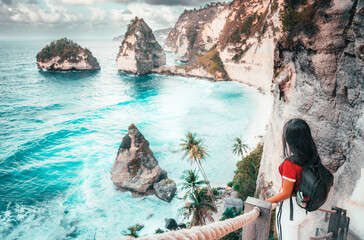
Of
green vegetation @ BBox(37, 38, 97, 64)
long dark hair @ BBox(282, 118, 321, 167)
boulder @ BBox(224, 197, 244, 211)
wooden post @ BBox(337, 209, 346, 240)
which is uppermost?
green vegetation @ BBox(37, 38, 97, 64)

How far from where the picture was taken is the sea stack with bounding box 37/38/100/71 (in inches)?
3967

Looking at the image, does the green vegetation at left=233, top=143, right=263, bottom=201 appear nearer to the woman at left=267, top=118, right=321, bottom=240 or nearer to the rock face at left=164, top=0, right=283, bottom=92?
the woman at left=267, top=118, right=321, bottom=240

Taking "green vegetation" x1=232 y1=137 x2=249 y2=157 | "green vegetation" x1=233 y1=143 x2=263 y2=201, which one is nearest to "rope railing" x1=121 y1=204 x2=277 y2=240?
"green vegetation" x1=233 y1=143 x2=263 y2=201

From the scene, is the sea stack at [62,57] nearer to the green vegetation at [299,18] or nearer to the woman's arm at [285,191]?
the green vegetation at [299,18]

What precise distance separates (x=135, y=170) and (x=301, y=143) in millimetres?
24532

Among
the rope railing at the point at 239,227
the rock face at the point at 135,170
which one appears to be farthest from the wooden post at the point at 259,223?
the rock face at the point at 135,170

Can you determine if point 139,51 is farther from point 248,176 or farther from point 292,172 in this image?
point 292,172

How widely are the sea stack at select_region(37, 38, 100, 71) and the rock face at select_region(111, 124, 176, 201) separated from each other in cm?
9769

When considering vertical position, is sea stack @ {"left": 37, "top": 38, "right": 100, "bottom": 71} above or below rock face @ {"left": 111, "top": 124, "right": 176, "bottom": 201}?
above

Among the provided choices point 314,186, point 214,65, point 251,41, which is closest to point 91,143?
point 314,186

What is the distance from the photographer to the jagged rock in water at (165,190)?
81.2 feet

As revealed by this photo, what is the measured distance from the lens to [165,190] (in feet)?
82.2

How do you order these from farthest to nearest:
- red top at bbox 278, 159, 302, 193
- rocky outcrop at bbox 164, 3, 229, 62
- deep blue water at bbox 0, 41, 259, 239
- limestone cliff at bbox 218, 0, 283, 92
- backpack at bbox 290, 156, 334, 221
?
1. rocky outcrop at bbox 164, 3, 229, 62
2. limestone cliff at bbox 218, 0, 283, 92
3. deep blue water at bbox 0, 41, 259, 239
4. red top at bbox 278, 159, 302, 193
5. backpack at bbox 290, 156, 334, 221

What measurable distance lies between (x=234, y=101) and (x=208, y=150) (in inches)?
1076
